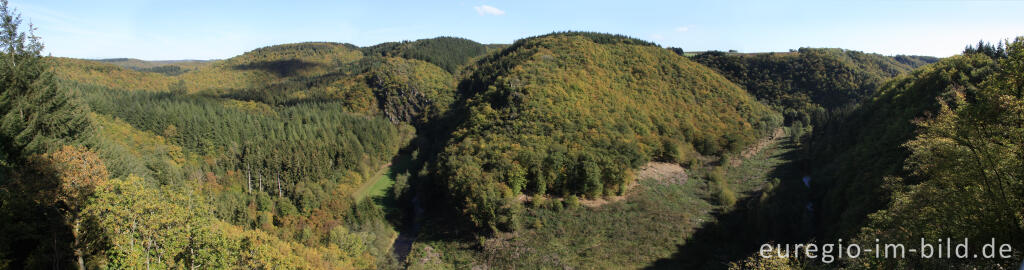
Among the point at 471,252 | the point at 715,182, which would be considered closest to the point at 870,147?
the point at 715,182

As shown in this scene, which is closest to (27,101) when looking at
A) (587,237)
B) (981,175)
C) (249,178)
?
(981,175)

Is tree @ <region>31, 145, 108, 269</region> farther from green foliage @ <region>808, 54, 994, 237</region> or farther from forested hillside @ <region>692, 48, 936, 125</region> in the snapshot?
forested hillside @ <region>692, 48, 936, 125</region>

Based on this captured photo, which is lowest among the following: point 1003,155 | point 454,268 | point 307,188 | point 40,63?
point 454,268

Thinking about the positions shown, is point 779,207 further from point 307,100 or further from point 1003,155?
point 307,100

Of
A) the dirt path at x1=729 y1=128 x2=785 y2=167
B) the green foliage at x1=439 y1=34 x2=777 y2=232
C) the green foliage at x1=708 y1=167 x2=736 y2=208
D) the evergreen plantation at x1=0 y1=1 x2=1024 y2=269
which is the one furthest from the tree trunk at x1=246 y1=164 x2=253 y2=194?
the dirt path at x1=729 y1=128 x2=785 y2=167

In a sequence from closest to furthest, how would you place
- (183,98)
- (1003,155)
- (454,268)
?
(1003,155)
(454,268)
(183,98)

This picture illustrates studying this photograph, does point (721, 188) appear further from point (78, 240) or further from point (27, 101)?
→ point (27, 101)
